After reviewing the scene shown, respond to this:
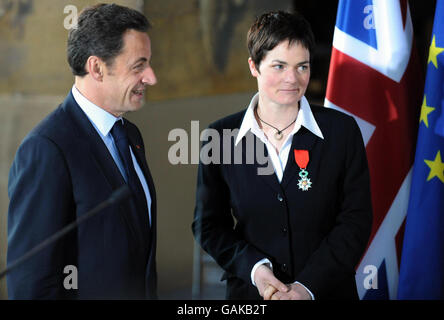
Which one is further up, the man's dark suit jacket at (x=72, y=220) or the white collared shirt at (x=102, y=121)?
the white collared shirt at (x=102, y=121)

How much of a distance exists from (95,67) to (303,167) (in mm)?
706

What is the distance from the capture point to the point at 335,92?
231 centimetres

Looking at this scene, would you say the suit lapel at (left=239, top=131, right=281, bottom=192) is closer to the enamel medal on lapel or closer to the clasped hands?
the enamel medal on lapel

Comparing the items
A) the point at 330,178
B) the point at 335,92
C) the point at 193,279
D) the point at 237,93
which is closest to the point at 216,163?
the point at 330,178

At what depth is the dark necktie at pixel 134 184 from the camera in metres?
1.50

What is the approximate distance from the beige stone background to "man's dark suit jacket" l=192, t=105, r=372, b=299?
888 millimetres

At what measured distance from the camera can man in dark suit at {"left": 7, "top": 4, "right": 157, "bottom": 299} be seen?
1.32 meters

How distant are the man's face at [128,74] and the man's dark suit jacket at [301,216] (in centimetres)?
37

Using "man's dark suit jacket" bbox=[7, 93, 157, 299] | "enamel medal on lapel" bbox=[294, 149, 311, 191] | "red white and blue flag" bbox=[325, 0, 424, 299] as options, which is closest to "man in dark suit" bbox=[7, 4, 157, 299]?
"man's dark suit jacket" bbox=[7, 93, 157, 299]

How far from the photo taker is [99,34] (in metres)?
1.48

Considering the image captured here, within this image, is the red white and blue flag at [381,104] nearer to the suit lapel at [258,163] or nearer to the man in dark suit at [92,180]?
the suit lapel at [258,163]

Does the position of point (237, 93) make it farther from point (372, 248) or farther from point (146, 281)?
point (146, 281)

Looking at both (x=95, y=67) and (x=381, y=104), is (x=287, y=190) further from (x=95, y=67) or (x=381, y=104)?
(x=381, y=104)

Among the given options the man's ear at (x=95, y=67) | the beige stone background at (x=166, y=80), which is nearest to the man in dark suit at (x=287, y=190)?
the man's ear at (x=95, y=67)
